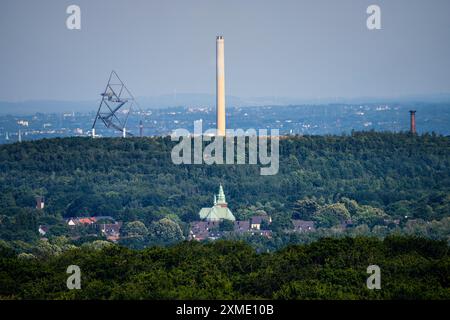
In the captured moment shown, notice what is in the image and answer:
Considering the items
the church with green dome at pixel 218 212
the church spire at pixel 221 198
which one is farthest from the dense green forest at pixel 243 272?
the church spire at pixel 221 198

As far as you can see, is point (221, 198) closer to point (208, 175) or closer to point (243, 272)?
point (208, 175)

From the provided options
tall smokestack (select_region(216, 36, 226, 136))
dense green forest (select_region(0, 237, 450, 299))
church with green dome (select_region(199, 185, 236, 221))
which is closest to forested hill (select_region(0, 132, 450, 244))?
church with green dome (select_region(199, 185, 236, 221))

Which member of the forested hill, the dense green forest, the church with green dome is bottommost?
the church with green dome

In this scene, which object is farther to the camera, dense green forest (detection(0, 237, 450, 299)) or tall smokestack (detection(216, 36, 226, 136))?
tall smokestack (detection(216, 36, 226, 136))

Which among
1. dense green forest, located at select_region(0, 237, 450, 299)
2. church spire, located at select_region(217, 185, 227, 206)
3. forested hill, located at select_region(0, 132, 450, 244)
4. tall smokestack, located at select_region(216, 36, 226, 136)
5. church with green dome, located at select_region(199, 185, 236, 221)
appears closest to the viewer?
dense green forest, located at select_region(0, 237, 450, 299)

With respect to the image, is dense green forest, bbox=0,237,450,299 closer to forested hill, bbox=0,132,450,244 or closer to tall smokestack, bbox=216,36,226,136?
forested hill, bbox=0,132,450,244

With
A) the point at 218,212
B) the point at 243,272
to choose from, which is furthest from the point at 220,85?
the point at 243,272

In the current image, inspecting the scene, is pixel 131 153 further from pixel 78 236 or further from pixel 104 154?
pixel 78 236
